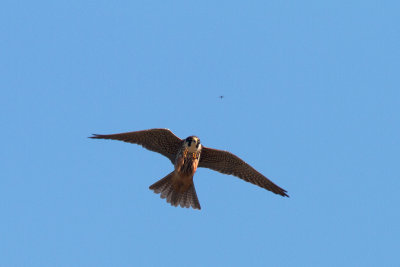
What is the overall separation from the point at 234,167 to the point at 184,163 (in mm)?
1461

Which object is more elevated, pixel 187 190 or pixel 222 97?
pixel 222 97

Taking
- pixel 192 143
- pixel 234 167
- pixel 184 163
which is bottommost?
pixel 184 163

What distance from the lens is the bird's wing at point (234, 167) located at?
1460 centimetres

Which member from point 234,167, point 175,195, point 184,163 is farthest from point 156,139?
point 234,167

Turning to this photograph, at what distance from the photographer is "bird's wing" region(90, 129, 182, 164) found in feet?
46.2

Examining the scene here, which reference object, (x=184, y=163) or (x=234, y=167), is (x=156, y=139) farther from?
(x=234, y=167)

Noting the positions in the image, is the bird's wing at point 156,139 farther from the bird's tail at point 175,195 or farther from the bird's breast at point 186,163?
the bird's tail at point 175,195

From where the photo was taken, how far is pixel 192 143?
13.8m

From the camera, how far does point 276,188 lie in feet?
48.3

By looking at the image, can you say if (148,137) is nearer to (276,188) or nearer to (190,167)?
(190,167)

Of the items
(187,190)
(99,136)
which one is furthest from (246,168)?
(99,136)

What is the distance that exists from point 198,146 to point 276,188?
220 cm

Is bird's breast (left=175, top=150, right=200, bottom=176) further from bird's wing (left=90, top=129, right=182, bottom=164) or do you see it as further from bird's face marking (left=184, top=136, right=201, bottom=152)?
bird's wing (left=90, top=129, right=182, bottom=164)

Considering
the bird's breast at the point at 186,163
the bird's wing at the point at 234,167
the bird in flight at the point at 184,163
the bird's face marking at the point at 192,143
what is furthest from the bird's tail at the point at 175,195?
the bird's face marking at the point at 192,143
